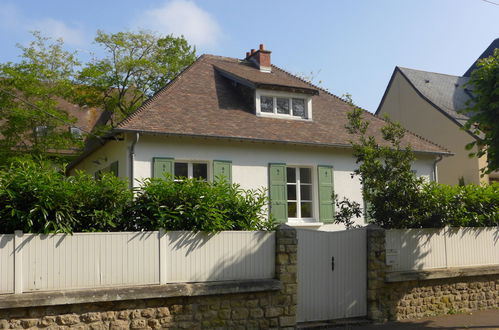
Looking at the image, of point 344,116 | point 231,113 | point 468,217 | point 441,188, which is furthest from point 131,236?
point 344,116

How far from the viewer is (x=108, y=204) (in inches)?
324

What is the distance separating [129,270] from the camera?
26.5 ft

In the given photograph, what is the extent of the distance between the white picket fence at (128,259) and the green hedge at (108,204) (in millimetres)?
213

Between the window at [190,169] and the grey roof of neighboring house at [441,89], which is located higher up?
the grey roof of neighboring house at [441,89]

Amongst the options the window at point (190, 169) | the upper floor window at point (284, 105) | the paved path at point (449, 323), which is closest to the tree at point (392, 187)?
the paved path at point (449, 323)

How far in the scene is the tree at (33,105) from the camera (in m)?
17.9

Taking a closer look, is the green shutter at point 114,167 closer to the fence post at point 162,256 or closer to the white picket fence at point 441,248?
Answer: the fence post at point 162,256

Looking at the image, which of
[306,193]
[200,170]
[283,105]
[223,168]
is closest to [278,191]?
[306,193]

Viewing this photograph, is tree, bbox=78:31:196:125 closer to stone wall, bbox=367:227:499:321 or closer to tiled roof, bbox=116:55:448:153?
tiled roof, bbox=116:55:448:153

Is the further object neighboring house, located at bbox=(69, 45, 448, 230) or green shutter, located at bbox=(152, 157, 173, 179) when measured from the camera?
neighboring house, located at bbox=(69, 45, 448, 230)

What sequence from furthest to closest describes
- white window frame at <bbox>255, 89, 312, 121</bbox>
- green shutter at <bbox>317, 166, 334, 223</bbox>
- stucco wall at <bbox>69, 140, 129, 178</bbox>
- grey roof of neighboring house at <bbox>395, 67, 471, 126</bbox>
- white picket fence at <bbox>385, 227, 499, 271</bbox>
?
1. grey roof of neighboring house at <bbox>395, 67, 471, 126</bbox>
2. white window frame at <bbox>255, 89, 312, 121</bbox>
3. green shutter at <bbox>317, 166, 334, 223</bbox>
4. stucco wall at <bbox>69, 140, 129, 178</bbox>
5. white picket fence at <bbox>385, 227, 499, 271</bbox>

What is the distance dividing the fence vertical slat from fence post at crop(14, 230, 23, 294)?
1.95 meters

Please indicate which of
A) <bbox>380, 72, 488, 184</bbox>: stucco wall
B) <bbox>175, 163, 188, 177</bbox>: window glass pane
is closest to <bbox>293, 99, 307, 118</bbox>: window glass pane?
<bbox>175, 163, 188, 177</bbox>: window glass pane

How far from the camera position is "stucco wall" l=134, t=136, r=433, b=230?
14297 mm
